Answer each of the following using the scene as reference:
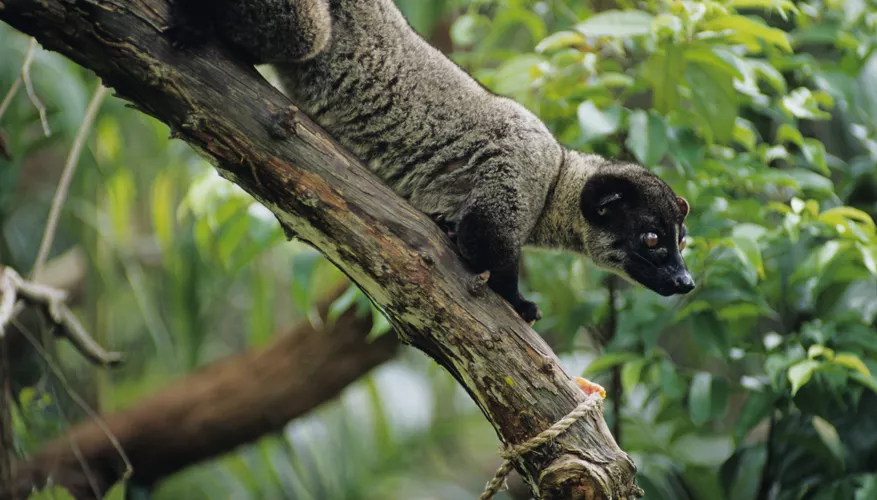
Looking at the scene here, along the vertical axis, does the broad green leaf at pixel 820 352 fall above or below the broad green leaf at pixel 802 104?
below

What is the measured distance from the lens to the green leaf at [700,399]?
3445 millimetres

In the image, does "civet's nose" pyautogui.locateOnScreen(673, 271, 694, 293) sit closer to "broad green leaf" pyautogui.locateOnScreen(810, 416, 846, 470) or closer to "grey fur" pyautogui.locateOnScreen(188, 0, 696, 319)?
"grey fur" pyautogui.locateOnScreen(188, 0, 696, 319)

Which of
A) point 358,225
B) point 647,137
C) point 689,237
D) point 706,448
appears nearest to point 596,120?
point 647,137

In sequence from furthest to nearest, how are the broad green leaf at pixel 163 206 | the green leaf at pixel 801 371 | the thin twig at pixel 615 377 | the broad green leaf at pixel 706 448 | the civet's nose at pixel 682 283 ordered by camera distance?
the broad green leaf at pixel 163 206, the broad green leaf at pixel 706 448, the thin twig at pixel 615 377, the civet's nose at pixel 682 283, the green leaf at pixel 801 371

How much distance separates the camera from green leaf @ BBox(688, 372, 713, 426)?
3.45 meters

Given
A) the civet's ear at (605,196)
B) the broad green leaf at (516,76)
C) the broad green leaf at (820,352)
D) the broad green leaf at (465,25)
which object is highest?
the broad green leaf at (465,25)

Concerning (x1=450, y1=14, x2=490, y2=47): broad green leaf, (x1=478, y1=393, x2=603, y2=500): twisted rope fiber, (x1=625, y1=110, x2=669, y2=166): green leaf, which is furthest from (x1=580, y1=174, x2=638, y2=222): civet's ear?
(x1=450, y1=14, x2=490, y2=47): broad green leaf

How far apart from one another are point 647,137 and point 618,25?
469 millimetres

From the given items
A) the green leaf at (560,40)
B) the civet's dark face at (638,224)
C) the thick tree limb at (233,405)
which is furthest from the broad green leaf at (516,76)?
the thick tree limb at (233,405)

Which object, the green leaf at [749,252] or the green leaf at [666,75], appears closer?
the green leaf at [749,252]

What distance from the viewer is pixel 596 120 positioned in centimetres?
340

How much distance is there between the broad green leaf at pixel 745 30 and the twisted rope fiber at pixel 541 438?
5.30ft

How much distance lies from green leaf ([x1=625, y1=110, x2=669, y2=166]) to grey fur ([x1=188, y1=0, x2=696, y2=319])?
4.4 inches

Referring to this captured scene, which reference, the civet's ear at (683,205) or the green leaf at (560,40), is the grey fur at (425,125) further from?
the green leaf at (560,40)
